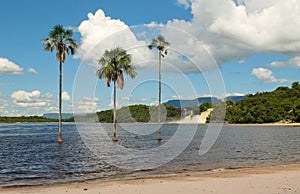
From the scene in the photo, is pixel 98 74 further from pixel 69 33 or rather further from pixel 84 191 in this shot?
pixel 84 191

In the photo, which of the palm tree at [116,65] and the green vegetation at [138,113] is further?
the green vegetation at [138,113]

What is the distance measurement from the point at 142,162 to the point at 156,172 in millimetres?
6406

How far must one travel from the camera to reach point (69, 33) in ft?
176

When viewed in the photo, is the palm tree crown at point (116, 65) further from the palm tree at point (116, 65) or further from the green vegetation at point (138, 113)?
the green vegetation at point (138, 113)

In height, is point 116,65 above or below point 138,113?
above

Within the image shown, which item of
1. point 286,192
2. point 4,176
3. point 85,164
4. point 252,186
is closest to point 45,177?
point 4,176

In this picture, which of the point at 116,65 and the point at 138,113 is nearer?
the point at 116,65

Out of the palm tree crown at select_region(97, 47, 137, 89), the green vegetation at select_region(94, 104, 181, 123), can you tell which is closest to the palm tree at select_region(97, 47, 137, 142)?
the palm tree crown at select_region(97, 47, 137, 89)

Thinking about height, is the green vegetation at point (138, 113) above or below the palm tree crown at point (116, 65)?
below

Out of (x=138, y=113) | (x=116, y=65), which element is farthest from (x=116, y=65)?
(x=138, y=113)

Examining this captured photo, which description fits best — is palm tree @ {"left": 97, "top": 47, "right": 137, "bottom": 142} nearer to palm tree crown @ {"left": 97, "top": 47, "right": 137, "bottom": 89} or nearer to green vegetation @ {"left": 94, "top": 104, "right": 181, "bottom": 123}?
palm tree crown @ {"left": 97, "top": 47, "right": 137, "bottom": 89}

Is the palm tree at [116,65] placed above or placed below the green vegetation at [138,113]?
above

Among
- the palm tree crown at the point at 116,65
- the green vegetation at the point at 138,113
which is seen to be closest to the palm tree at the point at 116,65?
the palm tree crown at the point at 116,65

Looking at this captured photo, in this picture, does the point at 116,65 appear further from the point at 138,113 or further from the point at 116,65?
the point at 138,113
